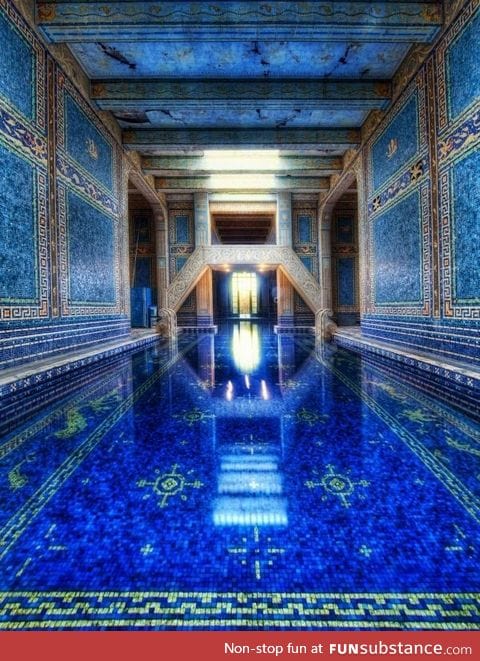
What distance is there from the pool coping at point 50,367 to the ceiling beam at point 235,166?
16.7 feet

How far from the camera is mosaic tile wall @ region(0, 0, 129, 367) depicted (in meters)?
4.05

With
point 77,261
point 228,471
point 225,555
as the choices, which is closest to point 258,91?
point 77,261

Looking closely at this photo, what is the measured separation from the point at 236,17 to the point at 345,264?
8.92 metres

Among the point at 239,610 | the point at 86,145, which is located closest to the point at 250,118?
the point at 86,145

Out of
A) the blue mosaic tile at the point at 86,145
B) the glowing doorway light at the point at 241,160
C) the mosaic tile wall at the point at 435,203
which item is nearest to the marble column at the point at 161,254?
the glowing doorway light at the point at 241,160

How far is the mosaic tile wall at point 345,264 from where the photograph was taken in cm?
1246

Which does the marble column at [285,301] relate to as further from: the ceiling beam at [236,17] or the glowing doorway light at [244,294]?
the glowing doorway light at [244,294]

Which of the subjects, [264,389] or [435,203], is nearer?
[264,389]

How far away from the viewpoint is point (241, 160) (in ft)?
31.2

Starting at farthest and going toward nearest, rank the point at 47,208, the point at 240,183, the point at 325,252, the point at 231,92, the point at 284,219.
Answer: the point at 325,252
the point at 284,219
the point at 240,183
the point at 231,92
the point at 47,208

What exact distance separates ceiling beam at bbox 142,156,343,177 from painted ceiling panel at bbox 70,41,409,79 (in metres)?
3.18

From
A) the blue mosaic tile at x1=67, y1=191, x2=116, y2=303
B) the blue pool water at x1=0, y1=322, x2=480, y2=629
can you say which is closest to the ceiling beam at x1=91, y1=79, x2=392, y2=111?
the blue mosaic tile at x1=67, y1=191, x2=116, y2=303

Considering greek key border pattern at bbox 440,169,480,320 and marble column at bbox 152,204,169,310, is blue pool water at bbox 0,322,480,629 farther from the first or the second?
marble column at bbox 152,204,169,310

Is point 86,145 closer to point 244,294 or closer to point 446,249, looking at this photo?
point 446,249
